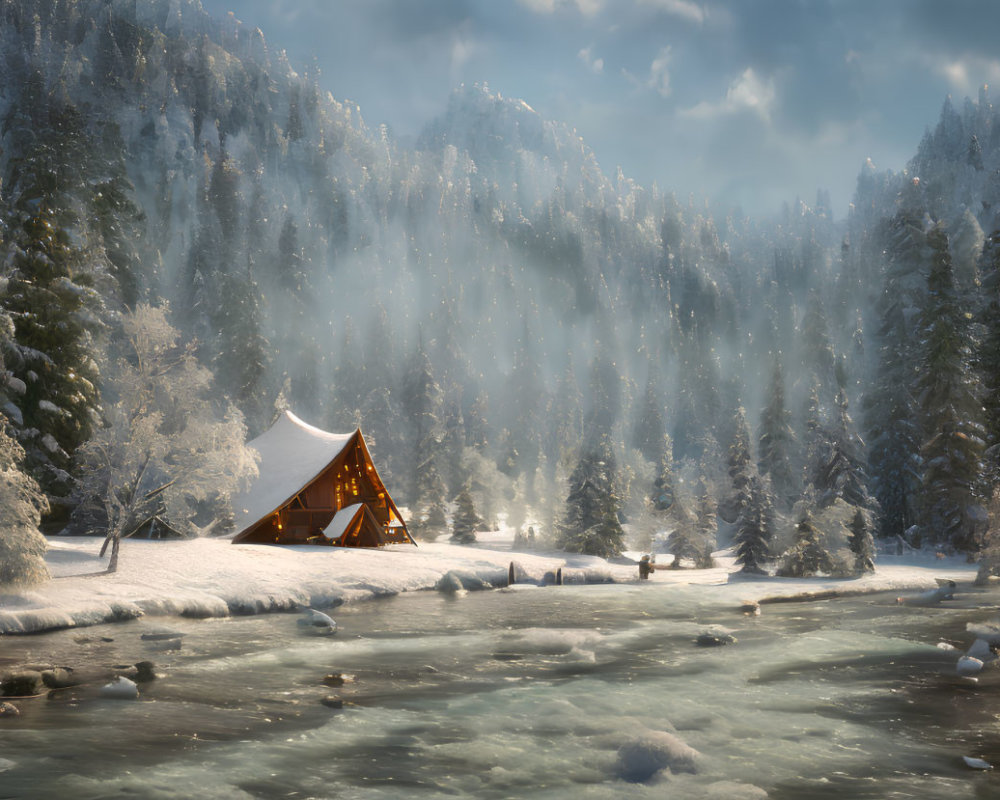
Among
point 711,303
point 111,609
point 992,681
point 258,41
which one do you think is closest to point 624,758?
point 992,681

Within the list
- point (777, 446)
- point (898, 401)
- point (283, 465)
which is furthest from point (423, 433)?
point (898, 401)

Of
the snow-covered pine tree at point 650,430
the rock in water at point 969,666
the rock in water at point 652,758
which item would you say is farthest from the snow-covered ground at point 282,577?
the snow-covered pine tree at point 650,430

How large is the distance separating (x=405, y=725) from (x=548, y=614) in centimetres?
1475

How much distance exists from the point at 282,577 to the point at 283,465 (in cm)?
1451

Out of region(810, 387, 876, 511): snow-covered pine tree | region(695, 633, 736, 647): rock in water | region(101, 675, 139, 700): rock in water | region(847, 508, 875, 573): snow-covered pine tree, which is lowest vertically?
region(101, 675, 139, 700): rock in water

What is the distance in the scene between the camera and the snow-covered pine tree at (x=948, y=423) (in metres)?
47.9

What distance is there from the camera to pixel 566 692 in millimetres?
16062

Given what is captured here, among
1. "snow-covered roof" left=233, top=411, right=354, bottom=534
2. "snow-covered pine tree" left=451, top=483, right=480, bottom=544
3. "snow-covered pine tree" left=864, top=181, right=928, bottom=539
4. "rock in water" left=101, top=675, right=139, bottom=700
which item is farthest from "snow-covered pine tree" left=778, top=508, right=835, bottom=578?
"rock in water" left=101, top=675, right=139, bottom=700

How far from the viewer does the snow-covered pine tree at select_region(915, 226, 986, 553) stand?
4794cm

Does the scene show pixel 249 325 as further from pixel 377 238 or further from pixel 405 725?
pixel 377 238

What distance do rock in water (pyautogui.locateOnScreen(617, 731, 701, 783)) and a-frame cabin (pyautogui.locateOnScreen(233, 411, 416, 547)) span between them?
31.4 metres

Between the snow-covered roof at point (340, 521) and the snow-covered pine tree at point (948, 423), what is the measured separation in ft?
120

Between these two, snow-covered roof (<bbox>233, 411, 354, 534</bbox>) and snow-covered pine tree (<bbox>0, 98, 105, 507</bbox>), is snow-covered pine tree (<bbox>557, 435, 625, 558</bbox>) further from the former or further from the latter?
snow-covered pine tree (<bbox>0, 98, 105, 507</bbox>)

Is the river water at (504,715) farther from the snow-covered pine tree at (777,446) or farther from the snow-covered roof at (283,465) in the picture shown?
the snow-covered pine tree at (777,446)
